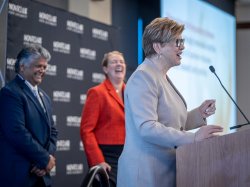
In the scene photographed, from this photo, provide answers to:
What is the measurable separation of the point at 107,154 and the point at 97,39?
1573 mm

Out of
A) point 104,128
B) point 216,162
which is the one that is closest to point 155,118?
point 216,162

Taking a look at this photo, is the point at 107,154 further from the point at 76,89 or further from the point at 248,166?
the point at 248,166

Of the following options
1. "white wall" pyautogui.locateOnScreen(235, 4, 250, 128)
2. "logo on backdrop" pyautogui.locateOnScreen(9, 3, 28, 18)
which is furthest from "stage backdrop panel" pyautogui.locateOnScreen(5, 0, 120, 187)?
"white wall" pyautogui.locateOnScreen(235, 4, 250, 128)

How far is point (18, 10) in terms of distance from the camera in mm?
4473

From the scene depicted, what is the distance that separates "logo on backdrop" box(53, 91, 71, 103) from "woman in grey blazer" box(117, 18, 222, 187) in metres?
2.47

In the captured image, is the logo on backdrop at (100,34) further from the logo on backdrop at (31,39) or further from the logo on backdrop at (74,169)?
the logo on backdrop at (74,169)

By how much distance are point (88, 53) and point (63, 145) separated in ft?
3.10

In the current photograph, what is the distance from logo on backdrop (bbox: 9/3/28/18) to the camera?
438cm

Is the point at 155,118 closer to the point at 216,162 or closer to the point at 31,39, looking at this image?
the point at 216,162

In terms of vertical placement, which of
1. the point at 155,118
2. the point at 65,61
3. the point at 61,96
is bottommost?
the point at 155,118

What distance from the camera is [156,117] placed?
7.75ft

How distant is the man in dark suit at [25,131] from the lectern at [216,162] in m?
1.35

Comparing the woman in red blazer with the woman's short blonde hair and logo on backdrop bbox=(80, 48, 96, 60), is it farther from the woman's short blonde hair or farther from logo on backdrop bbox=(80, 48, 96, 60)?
the woman's short blonde hair

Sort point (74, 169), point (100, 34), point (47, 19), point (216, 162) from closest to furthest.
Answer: point (216, 162), point (47, 19), point (74, 169), point (100, 34)
